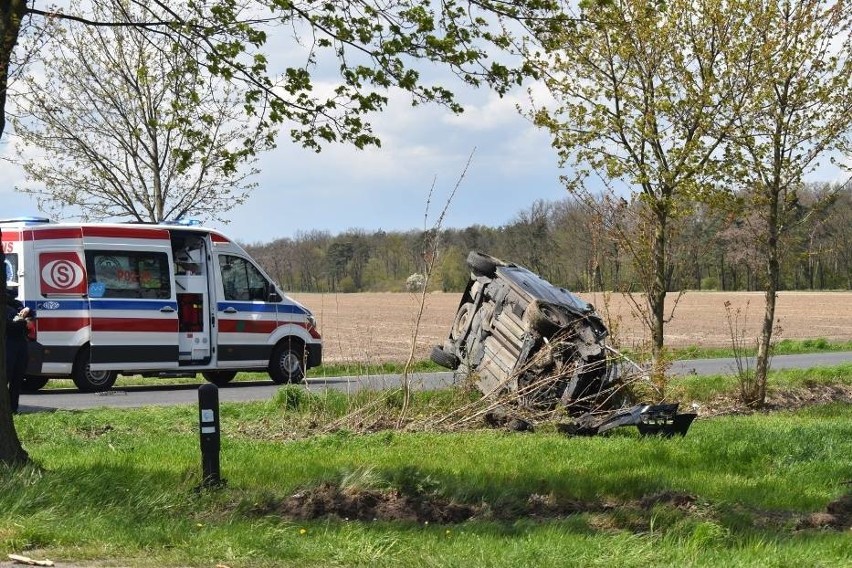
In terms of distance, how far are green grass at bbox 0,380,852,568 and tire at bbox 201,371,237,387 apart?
7758 millimetres

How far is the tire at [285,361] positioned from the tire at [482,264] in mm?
5781

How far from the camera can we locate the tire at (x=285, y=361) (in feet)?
64.4

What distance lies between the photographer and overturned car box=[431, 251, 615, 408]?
41.1ft

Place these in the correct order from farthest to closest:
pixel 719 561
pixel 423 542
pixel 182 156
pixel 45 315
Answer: pixel 45 315 < pixel 182 156 < pixel 423 542 < pixel 719 561

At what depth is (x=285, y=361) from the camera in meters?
19.8

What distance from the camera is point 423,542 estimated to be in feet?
20.5

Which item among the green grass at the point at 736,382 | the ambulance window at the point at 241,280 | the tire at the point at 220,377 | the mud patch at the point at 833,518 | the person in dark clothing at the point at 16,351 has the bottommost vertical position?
the green grass at the point at 736,382

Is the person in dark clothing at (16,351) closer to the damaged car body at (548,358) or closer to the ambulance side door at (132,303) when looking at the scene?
the ambulance side door at (132,303)

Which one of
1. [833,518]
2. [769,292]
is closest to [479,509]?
[833,518]

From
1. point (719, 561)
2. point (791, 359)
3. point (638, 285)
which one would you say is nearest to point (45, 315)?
point (638, 285)

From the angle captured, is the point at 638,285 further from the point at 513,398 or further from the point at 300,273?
the point at 300,273

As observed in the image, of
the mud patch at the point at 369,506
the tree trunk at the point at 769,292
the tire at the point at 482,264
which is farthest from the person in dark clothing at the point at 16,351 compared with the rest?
the tree trunk at the point at 769,292

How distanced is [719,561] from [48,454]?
21.4ft

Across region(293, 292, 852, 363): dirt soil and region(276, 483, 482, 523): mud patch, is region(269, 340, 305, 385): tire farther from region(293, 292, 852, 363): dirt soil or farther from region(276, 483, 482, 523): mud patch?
region(276, 483, 482, 523): mud patch
